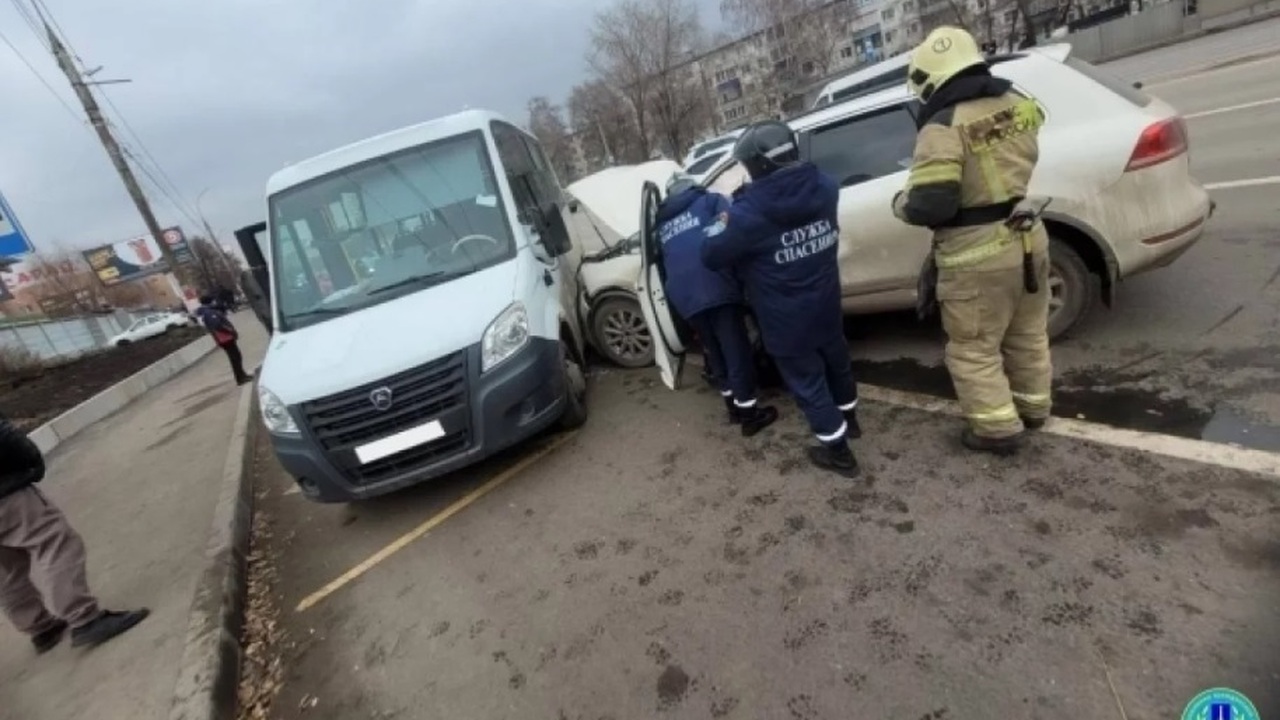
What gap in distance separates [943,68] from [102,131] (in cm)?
1942

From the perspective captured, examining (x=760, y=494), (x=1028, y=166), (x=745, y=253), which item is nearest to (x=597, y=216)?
(x=745, y=253)

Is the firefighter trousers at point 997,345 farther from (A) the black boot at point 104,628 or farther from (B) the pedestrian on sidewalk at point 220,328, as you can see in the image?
(B) the pedestrian on sidewalk at point 220,328

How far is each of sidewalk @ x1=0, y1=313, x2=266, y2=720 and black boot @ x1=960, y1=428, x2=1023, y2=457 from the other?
425 centimetres

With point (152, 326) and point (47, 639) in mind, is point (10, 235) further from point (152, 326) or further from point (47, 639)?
point (152, 326)

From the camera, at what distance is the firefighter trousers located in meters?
3.19

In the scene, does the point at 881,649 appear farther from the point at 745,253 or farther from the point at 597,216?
the point at 597,216

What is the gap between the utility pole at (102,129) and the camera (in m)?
15.2

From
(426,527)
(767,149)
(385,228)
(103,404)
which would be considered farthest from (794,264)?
(103,404)

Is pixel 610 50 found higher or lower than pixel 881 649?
higher

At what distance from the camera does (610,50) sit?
4606 cm

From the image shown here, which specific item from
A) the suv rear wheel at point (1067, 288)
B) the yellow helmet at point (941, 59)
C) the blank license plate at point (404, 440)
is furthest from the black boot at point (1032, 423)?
the blank license plate at point (404, 440)

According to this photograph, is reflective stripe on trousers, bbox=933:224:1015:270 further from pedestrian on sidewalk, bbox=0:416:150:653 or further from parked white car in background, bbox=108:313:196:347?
parked white car in background, bbox=108:313:196:347

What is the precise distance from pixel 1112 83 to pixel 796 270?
2.58 meters

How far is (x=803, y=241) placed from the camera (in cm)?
333
